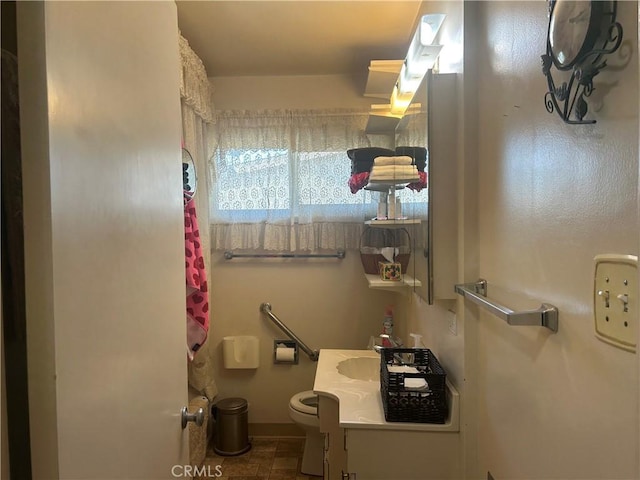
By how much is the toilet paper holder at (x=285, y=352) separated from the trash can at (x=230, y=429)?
1.19ft

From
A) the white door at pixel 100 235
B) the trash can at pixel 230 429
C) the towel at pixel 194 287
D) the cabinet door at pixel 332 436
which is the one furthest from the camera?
the trash can at pixel 230 429

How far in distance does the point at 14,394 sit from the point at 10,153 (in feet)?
1.07

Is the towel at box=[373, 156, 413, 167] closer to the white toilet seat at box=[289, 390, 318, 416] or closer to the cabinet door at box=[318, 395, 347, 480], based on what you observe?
the cabinet door at box=[318, 395, 347, 480]

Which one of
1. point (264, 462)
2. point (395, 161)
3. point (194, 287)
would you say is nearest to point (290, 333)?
point (264, 462)

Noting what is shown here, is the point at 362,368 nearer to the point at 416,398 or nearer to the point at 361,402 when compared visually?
the point at 361,402

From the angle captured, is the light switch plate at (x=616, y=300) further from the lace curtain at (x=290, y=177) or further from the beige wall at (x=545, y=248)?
the lace curtain at (x=290, y=177)

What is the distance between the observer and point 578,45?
0.69 m

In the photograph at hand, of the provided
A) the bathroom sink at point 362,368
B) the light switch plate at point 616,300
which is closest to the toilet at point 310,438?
the bathroom sink at point 362,368

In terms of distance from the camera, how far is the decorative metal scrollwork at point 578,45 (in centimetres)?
66

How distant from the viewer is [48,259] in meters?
0.60

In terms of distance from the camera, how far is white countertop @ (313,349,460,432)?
4.69ft

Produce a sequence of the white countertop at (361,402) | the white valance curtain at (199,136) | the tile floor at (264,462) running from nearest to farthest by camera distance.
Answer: the white countertop at (361,402) → the white valance curtain at (199,136) → the tile floor at (264,462)

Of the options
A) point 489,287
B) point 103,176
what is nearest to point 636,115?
point 489,287

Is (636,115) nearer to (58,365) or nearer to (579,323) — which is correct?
(579,323)
